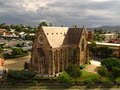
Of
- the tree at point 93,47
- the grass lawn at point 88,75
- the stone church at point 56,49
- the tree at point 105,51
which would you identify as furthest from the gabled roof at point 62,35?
the tree at point 93,47

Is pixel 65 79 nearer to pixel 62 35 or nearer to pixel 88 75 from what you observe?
pixel 88 75

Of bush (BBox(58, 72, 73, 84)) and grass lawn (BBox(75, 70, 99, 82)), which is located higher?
bush (BBox(58, 72, 73, 84))

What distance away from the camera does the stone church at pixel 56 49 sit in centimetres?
5790

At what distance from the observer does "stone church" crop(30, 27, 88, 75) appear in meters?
57.9

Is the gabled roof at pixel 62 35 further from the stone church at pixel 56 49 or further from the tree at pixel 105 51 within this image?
the tree at pixel 105 51

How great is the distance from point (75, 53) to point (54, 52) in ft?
38.1

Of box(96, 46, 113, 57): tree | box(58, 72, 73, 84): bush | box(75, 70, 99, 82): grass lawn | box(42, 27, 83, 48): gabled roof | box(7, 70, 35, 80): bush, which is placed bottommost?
box(75, 70, 99, 82): grass lawn

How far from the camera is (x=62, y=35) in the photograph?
6619 centimetres

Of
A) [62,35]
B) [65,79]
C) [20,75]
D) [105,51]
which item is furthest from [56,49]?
[105,51]

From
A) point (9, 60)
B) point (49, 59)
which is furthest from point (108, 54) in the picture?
point (9, 60)

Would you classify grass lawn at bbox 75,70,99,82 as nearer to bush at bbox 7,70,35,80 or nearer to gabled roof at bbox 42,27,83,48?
gabled roof at bbox 42,27,83,48

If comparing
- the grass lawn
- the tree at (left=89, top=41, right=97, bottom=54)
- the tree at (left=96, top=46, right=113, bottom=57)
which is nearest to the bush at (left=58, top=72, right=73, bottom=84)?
the grass lawn

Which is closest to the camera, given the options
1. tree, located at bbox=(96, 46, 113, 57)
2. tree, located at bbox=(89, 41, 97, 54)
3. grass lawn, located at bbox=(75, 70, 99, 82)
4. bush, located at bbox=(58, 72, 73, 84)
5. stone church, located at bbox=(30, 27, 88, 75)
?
bush, located at bbox=(58, 72, 73, 84)

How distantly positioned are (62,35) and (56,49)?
859 cm
